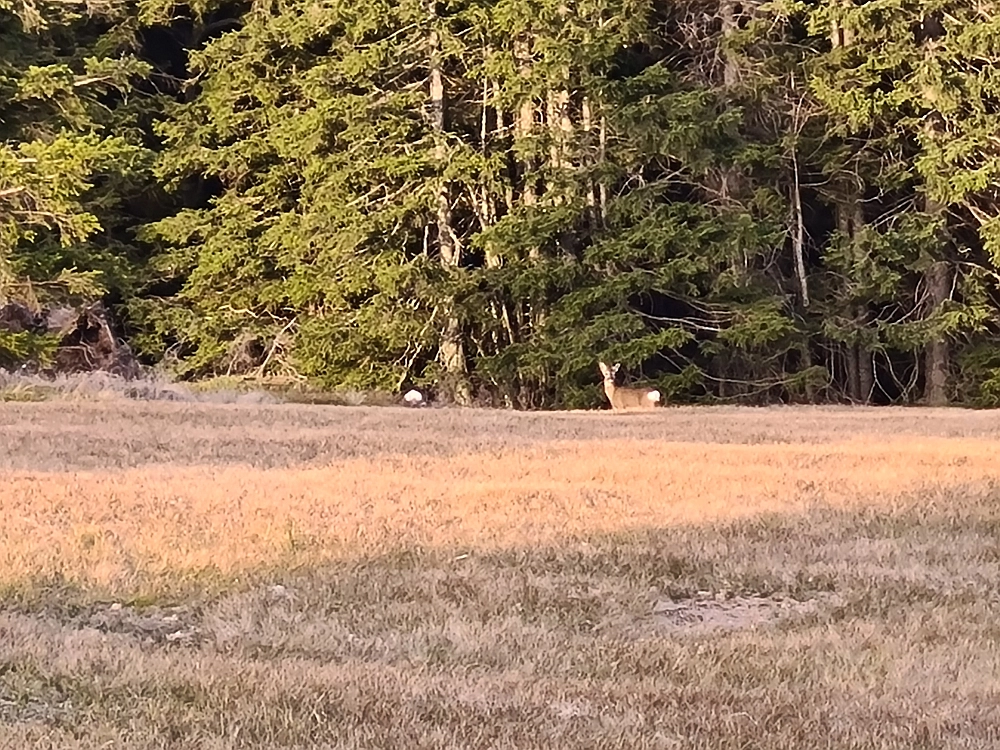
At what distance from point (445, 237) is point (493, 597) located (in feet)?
63.6

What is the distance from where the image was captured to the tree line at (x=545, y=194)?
23.4 m

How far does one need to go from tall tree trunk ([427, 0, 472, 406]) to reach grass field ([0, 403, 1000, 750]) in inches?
501

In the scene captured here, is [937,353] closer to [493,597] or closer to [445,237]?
[445,237]

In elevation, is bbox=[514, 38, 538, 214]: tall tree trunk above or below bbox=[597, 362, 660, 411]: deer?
above

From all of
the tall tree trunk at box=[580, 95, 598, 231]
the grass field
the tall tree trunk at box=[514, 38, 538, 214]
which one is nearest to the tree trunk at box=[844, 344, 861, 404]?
the tall tree trunk at box=[580, 95, 598, 231]

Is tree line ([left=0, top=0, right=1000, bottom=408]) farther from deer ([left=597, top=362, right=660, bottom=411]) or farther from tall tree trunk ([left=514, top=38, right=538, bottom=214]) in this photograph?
deer ([left=597, top=362, right=660, bottom=411])

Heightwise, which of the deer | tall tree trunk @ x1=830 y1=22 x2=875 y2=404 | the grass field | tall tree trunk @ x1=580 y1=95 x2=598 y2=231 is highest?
tall tree trunk @ x1=580 y1=95 x2=598 y2=231

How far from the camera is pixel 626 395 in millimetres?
22484

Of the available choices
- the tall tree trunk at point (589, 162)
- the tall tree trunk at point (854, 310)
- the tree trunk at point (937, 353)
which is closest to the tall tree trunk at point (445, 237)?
the tall tree trunk at point (589, 162)

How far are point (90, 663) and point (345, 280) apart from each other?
20411 millimetres

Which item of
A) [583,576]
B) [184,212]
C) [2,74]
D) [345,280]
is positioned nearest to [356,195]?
[345,280]

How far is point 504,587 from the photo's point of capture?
699cm

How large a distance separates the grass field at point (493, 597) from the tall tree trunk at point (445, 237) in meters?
12.7

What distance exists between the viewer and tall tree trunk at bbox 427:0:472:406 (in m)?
25.1
